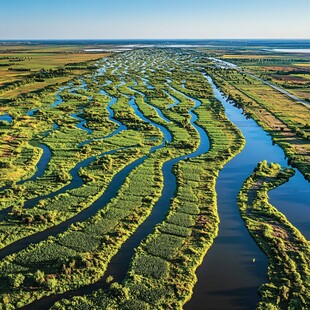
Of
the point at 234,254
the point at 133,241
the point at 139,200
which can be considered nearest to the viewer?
the point at 234,254

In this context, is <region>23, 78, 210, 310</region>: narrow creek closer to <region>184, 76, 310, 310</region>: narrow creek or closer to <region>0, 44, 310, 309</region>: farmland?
<region>0, 44, 310, 309</region>: farmland

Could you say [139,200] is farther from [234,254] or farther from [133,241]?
[234,254]

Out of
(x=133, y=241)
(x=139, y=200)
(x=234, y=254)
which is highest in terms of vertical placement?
(x=139, y=200)

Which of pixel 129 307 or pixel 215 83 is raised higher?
pixel 215 83

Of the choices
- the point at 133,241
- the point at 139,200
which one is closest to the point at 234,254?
the point at 133,241

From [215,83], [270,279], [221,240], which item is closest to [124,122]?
[221,240]

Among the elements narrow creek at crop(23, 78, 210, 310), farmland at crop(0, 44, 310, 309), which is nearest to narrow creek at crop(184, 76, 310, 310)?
farmland at crop(0, 44, 310, 309)

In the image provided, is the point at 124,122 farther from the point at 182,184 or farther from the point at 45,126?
the point at 182,184
